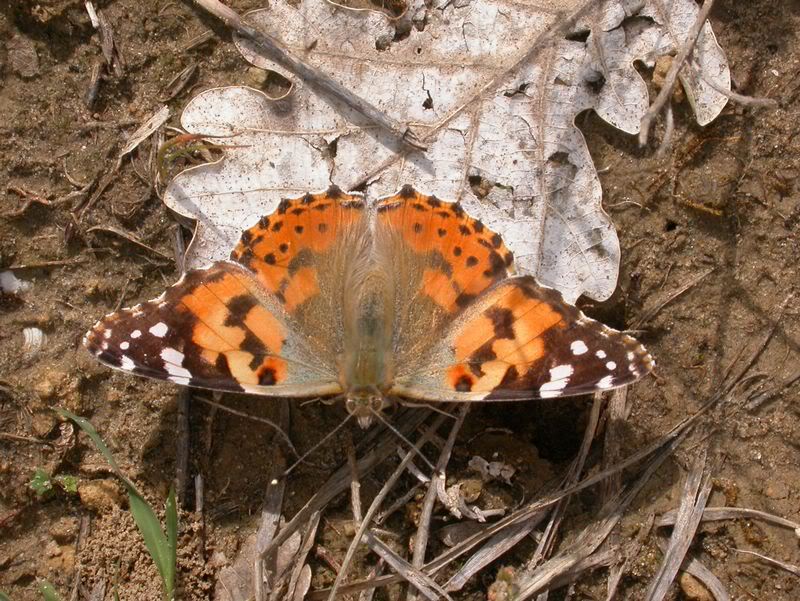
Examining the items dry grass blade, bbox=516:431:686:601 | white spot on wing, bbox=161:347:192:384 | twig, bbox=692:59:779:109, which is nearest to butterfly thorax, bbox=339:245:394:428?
white spot on wing, bbox=161:347:192:384

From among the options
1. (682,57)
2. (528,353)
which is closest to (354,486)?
(528,353)

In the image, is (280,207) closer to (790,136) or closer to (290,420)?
(290,420)

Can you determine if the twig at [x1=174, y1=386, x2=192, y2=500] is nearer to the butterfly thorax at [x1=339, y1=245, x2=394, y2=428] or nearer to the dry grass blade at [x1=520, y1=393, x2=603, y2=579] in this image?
the butterfly thorax at [x1=339, y1=245, x2=394, y2=428]

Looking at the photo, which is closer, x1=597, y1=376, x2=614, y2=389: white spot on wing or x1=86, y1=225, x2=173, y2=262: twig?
x1=597, y1=376, x2=614, y2=389: white spot on wing

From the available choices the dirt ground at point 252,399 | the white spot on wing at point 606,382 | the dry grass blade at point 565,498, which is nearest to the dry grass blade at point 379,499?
the dirt ground at point 252,399

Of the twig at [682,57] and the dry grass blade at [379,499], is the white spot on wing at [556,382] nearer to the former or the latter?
the dry grass blade at [379,499]

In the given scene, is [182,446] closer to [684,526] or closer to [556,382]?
[556,382]

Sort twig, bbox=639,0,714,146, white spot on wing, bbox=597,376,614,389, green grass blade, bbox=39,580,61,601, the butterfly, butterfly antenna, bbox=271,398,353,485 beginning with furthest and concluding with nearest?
butterfly antenna, bbox=271,398,353,485 < green grass blade, bbox=39,580,61,601 < twig, bbox=639,0,714,146 < the butterfly < white spot on wing, bbox=597,376,614,389
